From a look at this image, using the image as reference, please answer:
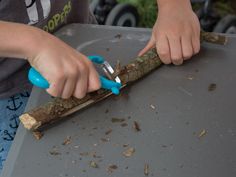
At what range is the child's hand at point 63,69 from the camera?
583 millimetres

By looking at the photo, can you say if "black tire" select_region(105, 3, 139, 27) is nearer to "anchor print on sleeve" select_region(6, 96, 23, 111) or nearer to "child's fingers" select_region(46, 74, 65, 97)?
"anchor print on sleeve" select_region(6, 96, 23, 111)

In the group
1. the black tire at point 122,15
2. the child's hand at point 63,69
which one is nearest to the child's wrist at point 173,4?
the child's hand at point 63,69

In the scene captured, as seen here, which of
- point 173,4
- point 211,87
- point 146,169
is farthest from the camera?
point 173,4

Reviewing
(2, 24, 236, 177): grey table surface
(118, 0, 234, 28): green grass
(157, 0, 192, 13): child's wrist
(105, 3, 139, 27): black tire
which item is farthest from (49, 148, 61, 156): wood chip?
(118, 0, 234, 28): green grass

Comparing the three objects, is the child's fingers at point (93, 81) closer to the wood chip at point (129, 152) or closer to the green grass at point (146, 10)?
the wood chip at point (129, 152)

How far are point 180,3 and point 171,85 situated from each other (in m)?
0.18

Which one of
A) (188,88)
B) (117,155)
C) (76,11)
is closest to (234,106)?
(188,88)

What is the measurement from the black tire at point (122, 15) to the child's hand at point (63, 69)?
0.88 meters

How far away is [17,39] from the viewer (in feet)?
1.97

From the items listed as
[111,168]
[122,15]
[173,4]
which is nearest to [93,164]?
[111,168]

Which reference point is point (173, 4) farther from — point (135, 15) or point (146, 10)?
point (146, 10)

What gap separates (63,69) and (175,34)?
0.21 meters

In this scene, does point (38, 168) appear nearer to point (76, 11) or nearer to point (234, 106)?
point (234, 106)

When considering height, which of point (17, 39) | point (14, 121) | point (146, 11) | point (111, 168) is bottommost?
point (146, 11)
